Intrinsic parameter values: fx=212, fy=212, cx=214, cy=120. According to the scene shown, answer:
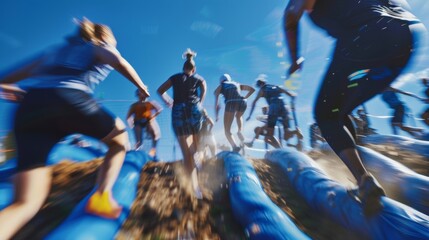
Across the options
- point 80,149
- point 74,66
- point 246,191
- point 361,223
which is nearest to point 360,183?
point 361,223

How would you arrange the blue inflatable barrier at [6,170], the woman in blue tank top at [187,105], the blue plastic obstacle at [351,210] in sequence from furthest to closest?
the woman in blue tank top at [187,105]
the blue inflatable barrier at [6,170]
the blue plastic obstacle at [351,210]

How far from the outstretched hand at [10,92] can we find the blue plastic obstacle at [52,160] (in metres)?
0.46

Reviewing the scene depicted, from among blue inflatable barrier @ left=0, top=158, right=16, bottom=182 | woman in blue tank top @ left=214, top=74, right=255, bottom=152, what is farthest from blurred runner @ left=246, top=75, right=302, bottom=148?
blue inflatable barrier @ left=0, top=158, right=16, bottom=182

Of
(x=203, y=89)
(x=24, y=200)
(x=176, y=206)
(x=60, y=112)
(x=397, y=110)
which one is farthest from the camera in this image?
(x=397, y=110)

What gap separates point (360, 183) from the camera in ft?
4.54

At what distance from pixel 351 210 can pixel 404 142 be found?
2437 mm

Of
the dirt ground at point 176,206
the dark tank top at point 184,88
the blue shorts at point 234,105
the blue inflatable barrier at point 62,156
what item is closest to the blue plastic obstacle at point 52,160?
the blue inflatable barrier at point 62,156

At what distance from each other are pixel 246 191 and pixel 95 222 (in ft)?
4.04

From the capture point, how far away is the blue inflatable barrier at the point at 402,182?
163cm

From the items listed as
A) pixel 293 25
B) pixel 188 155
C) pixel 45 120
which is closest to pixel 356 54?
pixel 293 25

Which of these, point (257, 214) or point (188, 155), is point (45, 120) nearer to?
point (257, 214)

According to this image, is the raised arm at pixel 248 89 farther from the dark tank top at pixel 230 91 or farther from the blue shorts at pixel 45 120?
the blue shorts at pixel 45 120

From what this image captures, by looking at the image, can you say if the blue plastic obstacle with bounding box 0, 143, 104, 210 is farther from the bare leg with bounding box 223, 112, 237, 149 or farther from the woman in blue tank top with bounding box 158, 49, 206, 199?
Answer: the bare leg with bounding box 223, 112, 237, 149

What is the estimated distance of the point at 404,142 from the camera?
10.5ft
